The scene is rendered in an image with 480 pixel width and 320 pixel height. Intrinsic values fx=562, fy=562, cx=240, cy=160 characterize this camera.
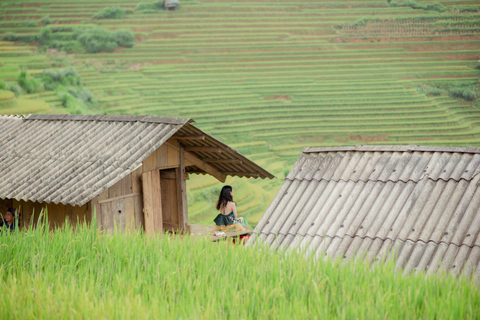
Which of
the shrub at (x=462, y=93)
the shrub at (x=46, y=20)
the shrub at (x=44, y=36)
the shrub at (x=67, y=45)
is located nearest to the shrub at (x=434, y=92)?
the shrub at (x=462, y=93)

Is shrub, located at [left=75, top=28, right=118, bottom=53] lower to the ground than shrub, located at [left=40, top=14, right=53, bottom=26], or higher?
lower

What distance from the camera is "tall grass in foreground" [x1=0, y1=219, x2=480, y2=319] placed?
2982 mm

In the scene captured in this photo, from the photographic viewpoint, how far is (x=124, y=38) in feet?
90.7

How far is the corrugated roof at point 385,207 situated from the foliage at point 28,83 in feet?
59.4

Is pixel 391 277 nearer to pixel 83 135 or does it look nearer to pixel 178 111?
pixel 83 135

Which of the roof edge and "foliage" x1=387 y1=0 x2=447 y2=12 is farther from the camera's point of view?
"foliage" x1=387 y1=0 x2=447 y2=12

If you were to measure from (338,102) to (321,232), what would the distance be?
20.9 m

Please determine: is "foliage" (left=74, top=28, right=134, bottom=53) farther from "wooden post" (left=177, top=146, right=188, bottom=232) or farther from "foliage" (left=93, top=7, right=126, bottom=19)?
"wooden post" (left=177, top=146, right=188, bottom=232)

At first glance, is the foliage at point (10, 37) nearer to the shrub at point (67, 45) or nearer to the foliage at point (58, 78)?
the shrub at point (67, 45)

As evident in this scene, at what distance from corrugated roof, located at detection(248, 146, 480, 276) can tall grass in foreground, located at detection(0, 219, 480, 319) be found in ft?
2.17

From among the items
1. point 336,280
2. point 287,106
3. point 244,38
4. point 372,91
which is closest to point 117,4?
point 244,38

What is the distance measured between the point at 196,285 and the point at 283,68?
25366 millimetres

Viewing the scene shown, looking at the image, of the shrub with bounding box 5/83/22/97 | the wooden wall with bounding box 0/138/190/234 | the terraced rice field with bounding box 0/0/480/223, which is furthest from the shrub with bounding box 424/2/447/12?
the wooden wall with bounding box 0/138/190/234

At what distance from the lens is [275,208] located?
5.54 metres
